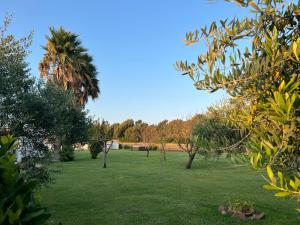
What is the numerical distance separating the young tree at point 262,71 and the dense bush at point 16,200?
4.11 ft

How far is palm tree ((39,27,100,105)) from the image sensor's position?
1195 inches

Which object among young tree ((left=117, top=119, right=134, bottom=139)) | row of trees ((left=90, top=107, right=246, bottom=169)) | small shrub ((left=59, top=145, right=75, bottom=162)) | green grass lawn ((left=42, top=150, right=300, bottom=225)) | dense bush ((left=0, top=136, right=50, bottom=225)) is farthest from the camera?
young tree ((left=117, top=119, right=134, bottom=139))

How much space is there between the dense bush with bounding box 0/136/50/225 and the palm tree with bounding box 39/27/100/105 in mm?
28572

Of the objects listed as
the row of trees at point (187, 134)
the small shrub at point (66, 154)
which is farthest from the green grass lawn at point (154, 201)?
the small shrub at point (66, 154)

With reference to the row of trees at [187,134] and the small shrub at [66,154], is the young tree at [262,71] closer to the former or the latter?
the row of trees at [187,134]

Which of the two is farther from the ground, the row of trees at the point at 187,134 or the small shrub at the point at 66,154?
the row of trees at the point at 187,134

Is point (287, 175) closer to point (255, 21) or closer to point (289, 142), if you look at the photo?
point (289, 142)

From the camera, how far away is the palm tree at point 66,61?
3034 cm

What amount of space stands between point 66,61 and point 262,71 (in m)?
30.5

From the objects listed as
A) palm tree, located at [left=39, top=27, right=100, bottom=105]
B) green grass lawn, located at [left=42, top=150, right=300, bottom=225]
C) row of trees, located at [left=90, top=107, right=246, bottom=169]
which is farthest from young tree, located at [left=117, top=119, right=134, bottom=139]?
green grass lawn, located at [left=42, top=150, right=300, bottom=225]

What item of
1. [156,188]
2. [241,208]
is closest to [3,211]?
[241,208]

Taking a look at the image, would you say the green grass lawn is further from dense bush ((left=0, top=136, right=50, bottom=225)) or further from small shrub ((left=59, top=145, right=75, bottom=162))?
small shrub ((left=59, top=145, right=75, bottom=162))

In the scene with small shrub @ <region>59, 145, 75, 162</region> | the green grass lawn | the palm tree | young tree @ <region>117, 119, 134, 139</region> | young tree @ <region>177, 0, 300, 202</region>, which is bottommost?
the green grass lawn

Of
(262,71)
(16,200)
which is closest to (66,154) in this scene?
(16,200)
